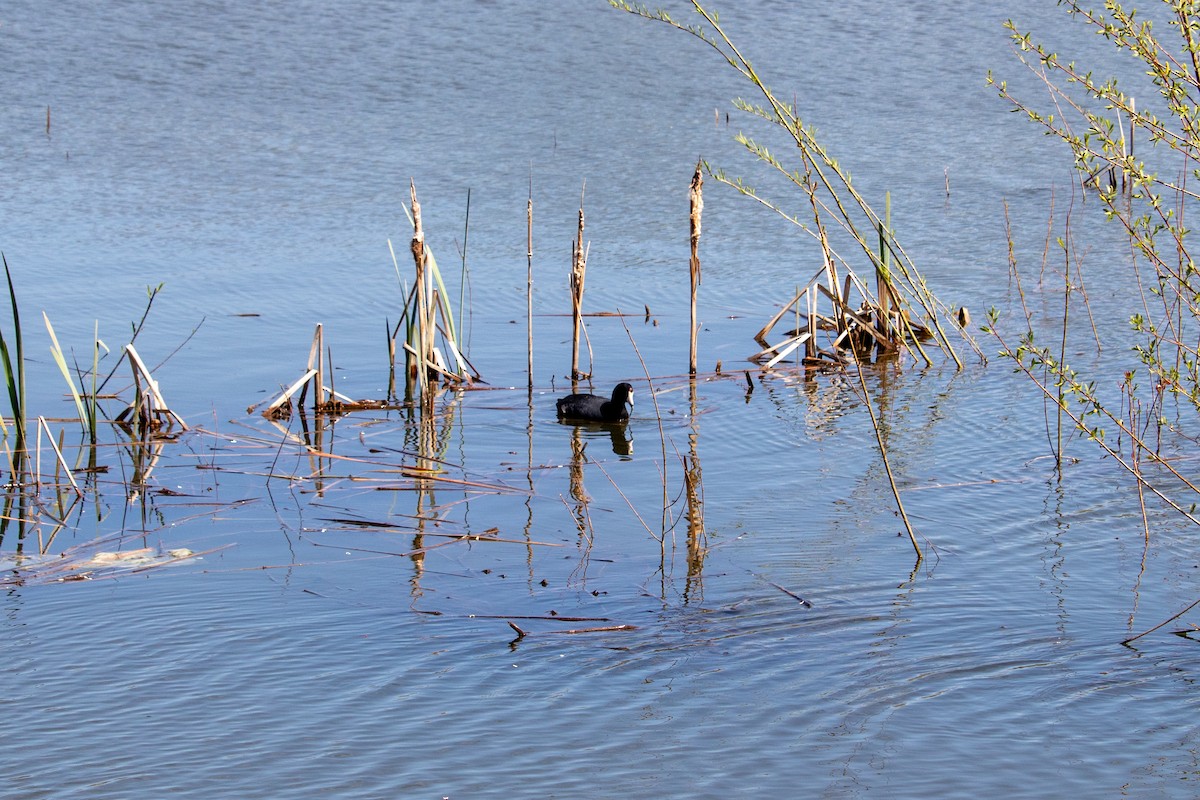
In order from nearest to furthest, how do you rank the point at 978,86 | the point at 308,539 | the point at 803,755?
the point at 803,755, the point at 308,539, the point at 978,86

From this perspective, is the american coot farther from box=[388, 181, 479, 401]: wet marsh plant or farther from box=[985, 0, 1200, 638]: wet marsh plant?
box=[985, 0, 1200, 638]: wet marsh plant

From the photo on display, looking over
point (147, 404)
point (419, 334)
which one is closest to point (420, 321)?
point (419, 334)

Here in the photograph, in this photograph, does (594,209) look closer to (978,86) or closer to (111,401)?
(111,401)

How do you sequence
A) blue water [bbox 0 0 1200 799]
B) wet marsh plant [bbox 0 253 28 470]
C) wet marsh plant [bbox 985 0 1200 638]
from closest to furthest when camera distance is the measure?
blue water [bbox 0 0 1200 799] < wet marsh plant [bbox 985 0 1200 638] < wet marsh plant [bbox 0 253 28 470]

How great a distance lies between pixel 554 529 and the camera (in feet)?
22.3

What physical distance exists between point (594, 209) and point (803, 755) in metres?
10.6

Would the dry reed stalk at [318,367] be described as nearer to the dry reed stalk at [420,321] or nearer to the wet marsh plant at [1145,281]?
the dry reed stalk at [420,321]

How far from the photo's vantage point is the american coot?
8.85 m

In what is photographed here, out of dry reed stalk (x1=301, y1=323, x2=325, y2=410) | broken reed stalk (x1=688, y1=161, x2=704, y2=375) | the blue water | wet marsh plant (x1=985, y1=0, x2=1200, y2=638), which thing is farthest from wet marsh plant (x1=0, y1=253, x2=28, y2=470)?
wet marsh plant (x1=985, y1=0, x2=1200, y2=638)

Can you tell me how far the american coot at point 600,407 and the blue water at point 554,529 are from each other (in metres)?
0.18

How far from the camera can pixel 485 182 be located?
15328 millimetres

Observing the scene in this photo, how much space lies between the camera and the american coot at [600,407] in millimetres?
8852

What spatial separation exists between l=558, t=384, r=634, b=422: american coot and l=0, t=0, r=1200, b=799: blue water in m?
0.18

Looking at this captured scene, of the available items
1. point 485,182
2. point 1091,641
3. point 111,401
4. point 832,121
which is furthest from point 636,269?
point 1091,641
